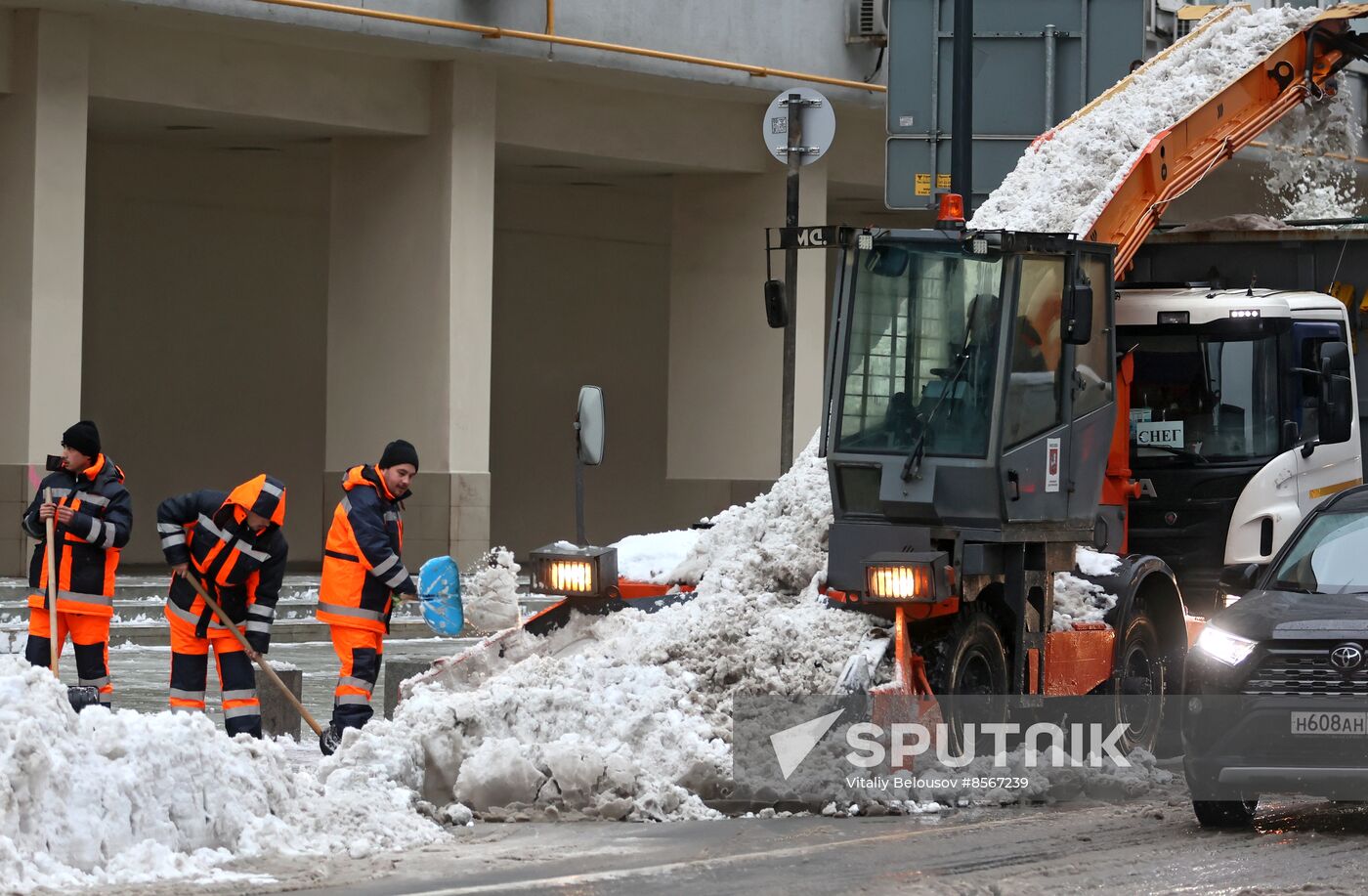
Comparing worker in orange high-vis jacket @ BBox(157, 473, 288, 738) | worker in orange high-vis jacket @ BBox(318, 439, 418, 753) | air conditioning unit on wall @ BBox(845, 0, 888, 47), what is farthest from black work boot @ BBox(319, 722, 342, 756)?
air conditioning unit on wall @ BBox(845, 0, 888, 47)

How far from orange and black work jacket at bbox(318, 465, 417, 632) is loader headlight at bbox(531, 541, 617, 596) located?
634 millimetres

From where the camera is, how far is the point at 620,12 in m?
20.3

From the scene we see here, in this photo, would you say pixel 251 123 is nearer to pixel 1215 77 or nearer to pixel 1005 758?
pixel 1215 77

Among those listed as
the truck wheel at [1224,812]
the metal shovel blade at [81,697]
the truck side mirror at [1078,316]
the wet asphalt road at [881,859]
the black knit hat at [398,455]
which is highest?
the truck side mirror at [1078,316]

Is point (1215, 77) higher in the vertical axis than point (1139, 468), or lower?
higher

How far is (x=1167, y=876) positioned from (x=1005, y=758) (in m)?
2.05

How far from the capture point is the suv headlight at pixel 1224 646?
8.94 meters

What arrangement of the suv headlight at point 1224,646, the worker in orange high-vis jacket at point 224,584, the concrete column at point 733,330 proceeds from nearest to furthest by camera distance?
1. the suv headlight at point 1224,646
2. the worker in orange high-vis jacket at point 224,584
3. the concrete column at point 733,330

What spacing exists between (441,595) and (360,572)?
1.95 ft

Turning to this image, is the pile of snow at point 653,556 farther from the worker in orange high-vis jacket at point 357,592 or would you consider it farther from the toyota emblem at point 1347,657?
the toyota emblem at point 1347,657

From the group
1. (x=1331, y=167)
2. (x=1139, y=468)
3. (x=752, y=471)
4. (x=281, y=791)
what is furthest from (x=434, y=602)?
(x=752, y=471)

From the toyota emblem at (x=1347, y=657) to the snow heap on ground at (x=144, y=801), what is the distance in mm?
3615

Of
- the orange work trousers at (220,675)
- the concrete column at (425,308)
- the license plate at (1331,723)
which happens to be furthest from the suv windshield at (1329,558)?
the concrete column at (425,308)

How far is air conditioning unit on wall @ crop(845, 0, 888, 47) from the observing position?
21.6 metres
